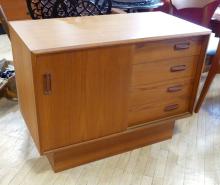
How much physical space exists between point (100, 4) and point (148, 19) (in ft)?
1.84

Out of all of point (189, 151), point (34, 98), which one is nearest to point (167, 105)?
point (189, 151)

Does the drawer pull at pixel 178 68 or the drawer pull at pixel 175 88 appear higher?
the drawer pull at pixel 178 68

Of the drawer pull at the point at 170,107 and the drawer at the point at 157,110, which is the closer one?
the drawer at the point at 157,110

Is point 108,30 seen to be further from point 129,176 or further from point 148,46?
point 129,176

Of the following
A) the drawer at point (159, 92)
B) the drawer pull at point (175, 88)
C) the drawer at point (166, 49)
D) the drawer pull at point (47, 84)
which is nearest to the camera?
the drawer pull at point (47, 84)

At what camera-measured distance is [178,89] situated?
1666 millimetres

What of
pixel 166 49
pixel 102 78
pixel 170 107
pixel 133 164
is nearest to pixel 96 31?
pixel 102 78

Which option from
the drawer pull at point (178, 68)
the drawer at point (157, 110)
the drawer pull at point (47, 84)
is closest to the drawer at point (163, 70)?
the drawer pull at point (178, 68)

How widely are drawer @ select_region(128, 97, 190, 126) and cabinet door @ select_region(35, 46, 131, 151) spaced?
0.29 feet

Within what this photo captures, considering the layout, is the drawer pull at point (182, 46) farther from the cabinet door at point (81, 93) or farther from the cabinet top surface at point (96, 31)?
the cabinet door at point (81, 93)

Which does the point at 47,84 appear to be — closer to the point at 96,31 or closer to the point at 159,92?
the point at 96,31

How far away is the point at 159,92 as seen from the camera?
1611 millimetres

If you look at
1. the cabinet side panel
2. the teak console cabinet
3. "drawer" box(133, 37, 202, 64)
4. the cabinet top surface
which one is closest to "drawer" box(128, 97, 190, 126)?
the teak console cabinet

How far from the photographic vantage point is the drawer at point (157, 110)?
159 cm
